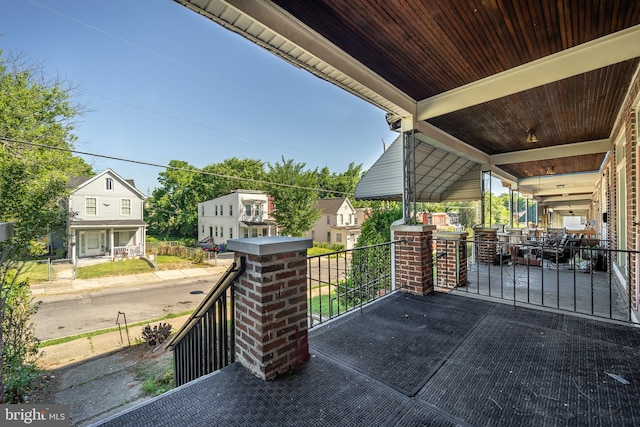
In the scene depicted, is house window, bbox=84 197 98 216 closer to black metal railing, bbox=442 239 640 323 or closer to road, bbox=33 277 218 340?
road, bbox=33 277 218 340

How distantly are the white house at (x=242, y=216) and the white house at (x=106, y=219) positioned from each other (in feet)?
18.8

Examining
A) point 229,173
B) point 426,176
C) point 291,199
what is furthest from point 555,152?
point 229,173

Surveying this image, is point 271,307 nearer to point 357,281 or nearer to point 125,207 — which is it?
Result: point 357,281

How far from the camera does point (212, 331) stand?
233 cm

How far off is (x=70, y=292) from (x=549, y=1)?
16.2 meters

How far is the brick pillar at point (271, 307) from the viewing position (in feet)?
6.48

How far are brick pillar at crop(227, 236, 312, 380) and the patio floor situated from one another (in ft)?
0.40

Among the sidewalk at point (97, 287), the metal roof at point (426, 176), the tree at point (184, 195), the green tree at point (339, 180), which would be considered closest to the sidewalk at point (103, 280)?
the sidewalk at point (97, 287)

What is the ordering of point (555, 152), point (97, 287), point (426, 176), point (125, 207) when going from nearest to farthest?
point (555, 152), point (426, 176), point (97, 287), point (125, 207)

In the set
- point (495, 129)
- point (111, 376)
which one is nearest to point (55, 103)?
point (111, 376)

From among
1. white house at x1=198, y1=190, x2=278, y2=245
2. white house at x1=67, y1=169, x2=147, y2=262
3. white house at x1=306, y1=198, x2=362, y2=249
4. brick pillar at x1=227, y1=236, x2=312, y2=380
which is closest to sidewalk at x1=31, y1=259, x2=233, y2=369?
white house at x1=67, y1=169, x2=147, y2=262

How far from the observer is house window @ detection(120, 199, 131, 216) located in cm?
1903

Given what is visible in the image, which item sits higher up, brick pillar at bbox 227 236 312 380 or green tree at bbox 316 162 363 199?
green tree at bbox 316 162 363 199

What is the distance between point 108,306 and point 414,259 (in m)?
11.1
